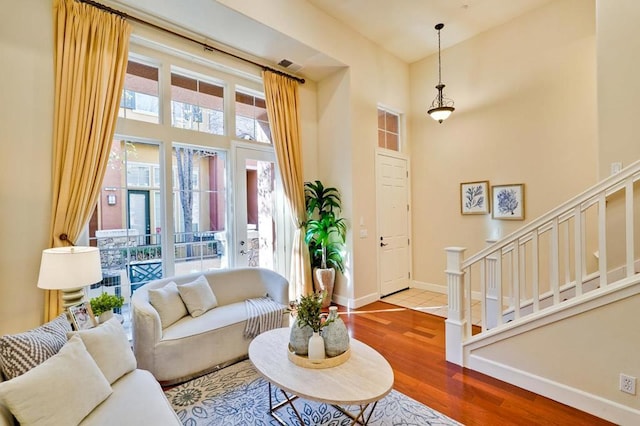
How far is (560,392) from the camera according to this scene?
221cm

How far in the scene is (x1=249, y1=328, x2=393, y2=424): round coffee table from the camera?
62.3 inches

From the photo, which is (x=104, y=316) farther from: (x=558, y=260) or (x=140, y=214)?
(x=558, y=260)

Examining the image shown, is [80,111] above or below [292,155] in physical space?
above

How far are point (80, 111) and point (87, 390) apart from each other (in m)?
2.47

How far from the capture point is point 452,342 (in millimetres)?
2812

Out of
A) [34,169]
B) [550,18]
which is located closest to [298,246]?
[34,169]

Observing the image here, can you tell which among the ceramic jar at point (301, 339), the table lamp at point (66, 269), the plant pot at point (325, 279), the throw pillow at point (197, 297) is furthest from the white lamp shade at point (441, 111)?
the table lamp at point (66, 269)

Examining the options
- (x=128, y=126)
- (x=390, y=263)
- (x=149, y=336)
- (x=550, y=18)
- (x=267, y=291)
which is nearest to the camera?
(x=149, y=336)

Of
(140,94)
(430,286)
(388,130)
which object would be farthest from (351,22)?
(430,286)

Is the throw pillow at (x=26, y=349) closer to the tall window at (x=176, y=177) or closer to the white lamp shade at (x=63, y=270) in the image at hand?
the white lamp shade at (x=63, y=270)

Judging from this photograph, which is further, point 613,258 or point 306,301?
point 613,258

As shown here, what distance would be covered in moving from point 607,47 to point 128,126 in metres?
4.81

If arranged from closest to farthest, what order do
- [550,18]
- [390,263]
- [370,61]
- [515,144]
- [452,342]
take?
1. [452,342]
2. [550,18]
3. [515,144]
4. [370,61]
5. [390,263]

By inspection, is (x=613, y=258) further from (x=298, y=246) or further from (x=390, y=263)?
(x=298, y=246)
